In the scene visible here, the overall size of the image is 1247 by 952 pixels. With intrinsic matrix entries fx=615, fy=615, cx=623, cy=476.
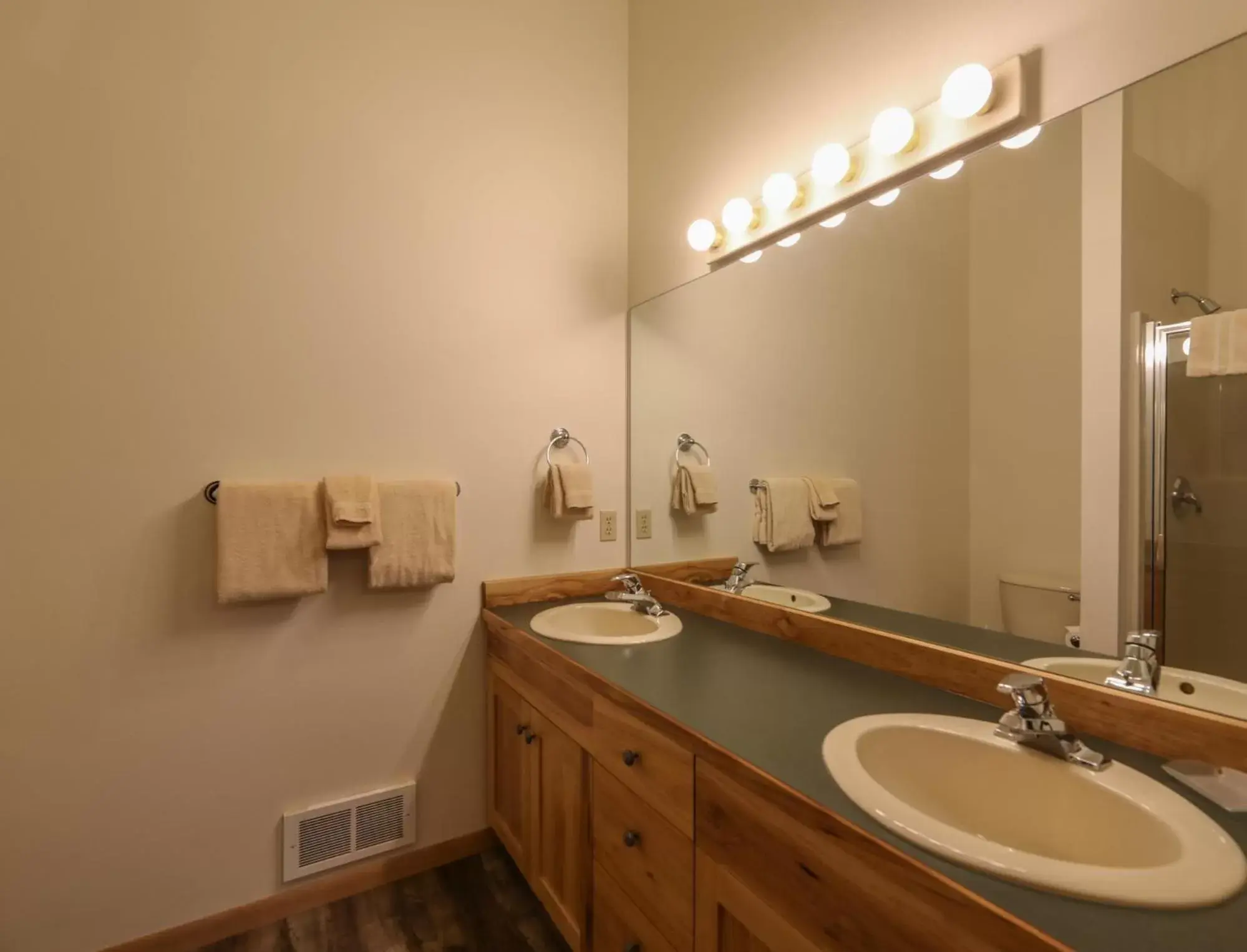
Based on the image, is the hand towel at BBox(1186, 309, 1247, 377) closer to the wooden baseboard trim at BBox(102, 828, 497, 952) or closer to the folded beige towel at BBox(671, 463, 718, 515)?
the folded beige towel at BBox(671, 463, 718, 515)

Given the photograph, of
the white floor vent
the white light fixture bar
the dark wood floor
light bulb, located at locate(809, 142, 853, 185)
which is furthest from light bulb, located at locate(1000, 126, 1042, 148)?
the white floor vent

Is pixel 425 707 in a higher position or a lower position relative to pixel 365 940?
higher

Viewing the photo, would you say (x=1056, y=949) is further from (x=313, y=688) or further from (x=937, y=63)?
(x=313, y=688)

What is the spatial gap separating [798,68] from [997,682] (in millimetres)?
1450

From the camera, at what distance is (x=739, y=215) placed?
5.47ft

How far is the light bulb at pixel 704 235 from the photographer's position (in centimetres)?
178

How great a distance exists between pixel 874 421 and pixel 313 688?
1.59 m

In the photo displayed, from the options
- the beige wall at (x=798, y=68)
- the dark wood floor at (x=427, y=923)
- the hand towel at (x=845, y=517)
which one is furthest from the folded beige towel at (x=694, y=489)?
the dark wood floor at (x=427, y=923)

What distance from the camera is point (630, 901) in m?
1.14

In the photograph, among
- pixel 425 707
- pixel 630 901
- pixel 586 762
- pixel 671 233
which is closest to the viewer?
pixel 630 901

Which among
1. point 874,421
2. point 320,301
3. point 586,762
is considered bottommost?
point 586,762

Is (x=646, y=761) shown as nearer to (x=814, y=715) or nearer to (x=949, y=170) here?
(x=814, y=715)

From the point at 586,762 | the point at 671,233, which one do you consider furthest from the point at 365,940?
the point at 671,233

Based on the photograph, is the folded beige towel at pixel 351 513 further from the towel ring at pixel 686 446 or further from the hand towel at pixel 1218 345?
the hand towel at pixel 1218 345
